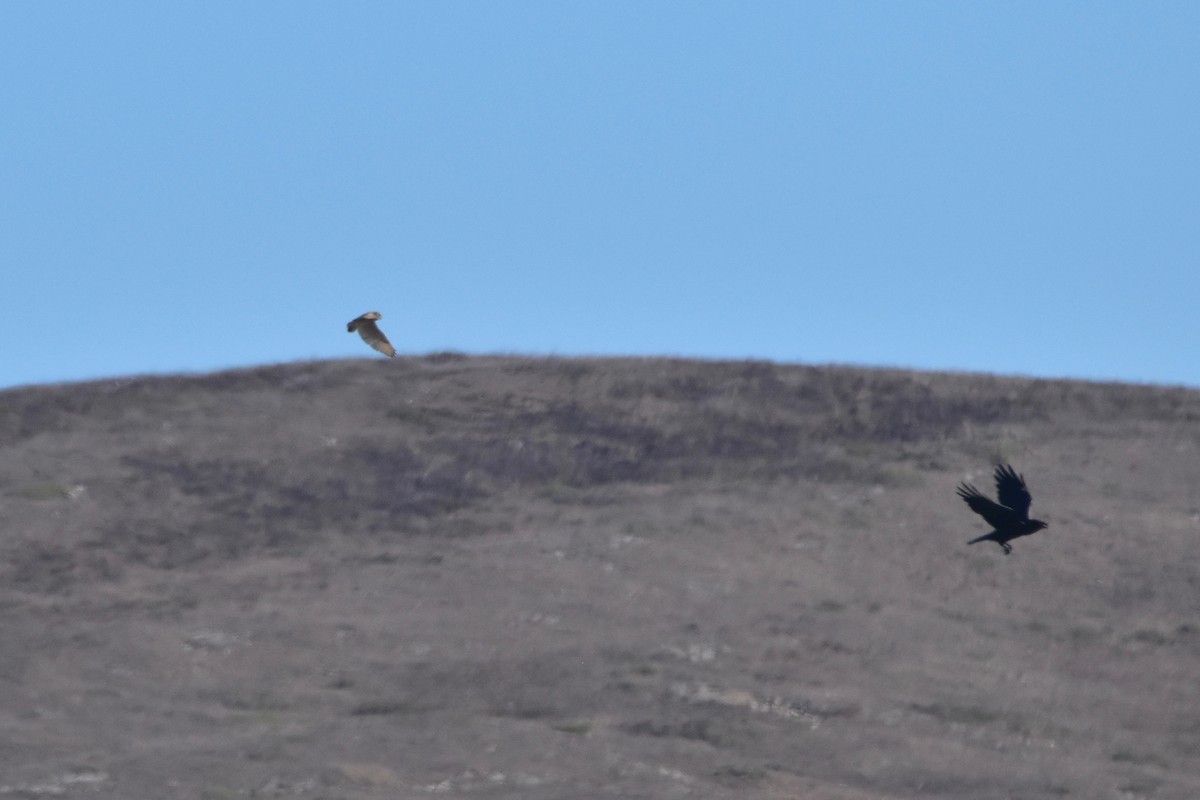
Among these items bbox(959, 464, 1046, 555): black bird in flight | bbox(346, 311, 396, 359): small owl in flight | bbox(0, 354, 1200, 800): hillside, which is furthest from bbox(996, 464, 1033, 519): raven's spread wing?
bbox(346, 311, 396, 359): small owl in flight

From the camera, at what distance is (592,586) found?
1059 inches

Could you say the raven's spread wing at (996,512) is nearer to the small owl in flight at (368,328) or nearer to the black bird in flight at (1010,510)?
the black bird in flight at (1010,510)

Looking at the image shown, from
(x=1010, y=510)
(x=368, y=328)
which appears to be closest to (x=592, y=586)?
(x=368, y=328)

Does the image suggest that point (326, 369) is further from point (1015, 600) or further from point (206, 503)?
point (1015, 600)

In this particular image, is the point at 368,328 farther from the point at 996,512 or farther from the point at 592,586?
the point at 996,512

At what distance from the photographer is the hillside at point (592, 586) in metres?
20.5

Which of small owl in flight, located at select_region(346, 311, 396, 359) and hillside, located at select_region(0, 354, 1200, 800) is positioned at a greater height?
small owl in flight, located at select_region(346, 311, 396, 359)

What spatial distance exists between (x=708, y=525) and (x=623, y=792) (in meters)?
11.1

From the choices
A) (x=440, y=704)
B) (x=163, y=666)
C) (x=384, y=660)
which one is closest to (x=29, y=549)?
(x=163, y=666)

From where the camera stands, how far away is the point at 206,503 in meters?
30.8

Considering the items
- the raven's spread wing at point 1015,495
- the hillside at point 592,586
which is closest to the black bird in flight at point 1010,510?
the raven's spread wing at point 1015,495

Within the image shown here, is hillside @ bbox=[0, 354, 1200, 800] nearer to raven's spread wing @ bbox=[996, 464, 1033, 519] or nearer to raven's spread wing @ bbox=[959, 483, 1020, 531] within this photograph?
raven's spread wing @ bbox=[959, 483, 1020, 531]

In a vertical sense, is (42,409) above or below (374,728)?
above

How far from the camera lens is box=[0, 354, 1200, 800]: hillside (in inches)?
808
